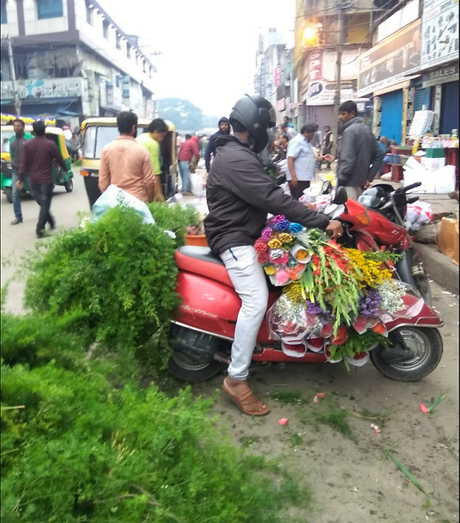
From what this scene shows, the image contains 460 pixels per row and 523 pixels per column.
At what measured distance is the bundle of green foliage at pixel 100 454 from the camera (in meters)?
1.17

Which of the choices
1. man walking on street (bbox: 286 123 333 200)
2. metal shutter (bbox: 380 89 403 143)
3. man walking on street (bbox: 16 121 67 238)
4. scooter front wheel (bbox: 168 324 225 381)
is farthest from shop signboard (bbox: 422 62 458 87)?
man walking on street (bbox: 16 121 67 238)

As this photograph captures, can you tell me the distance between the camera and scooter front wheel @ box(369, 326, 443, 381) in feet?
9.98

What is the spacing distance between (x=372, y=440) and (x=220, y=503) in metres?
1.49

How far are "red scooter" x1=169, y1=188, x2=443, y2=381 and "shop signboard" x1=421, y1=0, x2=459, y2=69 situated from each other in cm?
141

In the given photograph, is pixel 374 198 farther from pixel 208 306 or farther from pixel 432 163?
pixel 432 163

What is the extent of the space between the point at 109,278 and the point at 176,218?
90cm

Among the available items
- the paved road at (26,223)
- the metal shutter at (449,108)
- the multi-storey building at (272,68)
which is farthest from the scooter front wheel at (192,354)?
the metal shutter at (449,108)

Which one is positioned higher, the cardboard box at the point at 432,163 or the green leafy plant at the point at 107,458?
the cardboard box at the point at 432,163

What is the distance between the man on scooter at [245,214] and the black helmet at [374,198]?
1.12m

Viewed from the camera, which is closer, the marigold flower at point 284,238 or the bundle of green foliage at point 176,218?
the marigold flower at point 284,238

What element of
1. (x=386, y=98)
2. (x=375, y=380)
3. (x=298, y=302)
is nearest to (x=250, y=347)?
(x=298, y=302)

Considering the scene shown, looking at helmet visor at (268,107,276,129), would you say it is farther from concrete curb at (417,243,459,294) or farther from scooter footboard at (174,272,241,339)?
concrete curb at (417,243,459,294)

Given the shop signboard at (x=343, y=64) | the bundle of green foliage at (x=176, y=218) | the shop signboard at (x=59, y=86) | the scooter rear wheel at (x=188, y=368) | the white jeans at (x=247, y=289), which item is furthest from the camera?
the shop signboard at (x=59, y=86)

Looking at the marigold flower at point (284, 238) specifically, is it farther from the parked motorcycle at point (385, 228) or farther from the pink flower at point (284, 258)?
the parked motorcycle at point (385, 228)
